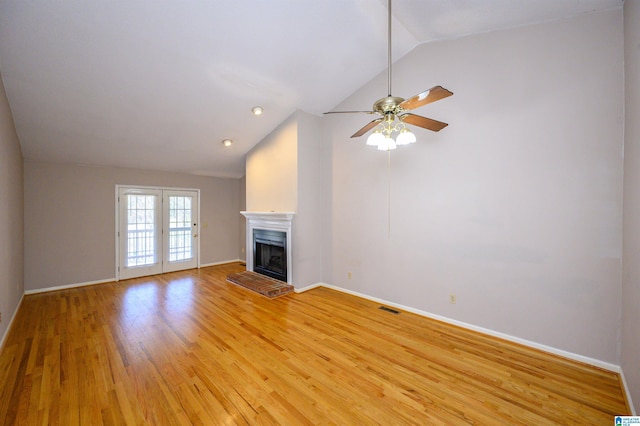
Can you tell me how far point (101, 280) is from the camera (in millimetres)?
5188

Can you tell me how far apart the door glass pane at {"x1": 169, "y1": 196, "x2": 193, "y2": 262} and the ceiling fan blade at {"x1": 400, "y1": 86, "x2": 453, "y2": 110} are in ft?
19.1

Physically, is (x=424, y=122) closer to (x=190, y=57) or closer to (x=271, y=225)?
(x=190, y=57)

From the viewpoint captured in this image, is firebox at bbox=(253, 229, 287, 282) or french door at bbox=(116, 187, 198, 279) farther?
french door at bbox=(116, 187, 198, 279)

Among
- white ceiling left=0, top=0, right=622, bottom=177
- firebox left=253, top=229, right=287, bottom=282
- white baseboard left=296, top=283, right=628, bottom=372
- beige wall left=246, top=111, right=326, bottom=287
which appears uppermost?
white ceiling left=0, top=0, right=622, bottom=177

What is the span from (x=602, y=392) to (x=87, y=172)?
25.7 ft

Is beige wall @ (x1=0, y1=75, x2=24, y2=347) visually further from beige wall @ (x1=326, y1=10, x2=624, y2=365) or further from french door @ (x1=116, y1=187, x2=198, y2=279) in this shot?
beige wall @ (x1=326, y1=10, x2=624, y2=365)

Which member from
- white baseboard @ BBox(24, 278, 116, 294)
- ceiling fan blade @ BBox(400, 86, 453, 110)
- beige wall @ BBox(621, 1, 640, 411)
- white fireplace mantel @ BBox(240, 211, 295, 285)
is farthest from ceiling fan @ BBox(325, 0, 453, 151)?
white baseboard @ BBox(24, 278, 116, 294)

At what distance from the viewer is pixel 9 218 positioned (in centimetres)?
324

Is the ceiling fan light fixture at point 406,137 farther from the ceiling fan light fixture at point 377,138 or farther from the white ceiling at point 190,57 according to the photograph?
the white ceiling at point 190,57

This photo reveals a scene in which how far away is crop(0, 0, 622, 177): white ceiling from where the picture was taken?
2.46 m

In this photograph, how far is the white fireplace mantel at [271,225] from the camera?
4.63 m

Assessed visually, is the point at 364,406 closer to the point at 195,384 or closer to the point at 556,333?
the point at 195,384

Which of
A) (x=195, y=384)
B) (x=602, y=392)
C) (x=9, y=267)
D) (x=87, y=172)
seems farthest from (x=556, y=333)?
(x=87, y=172)

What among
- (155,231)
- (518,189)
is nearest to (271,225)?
(155,231)
